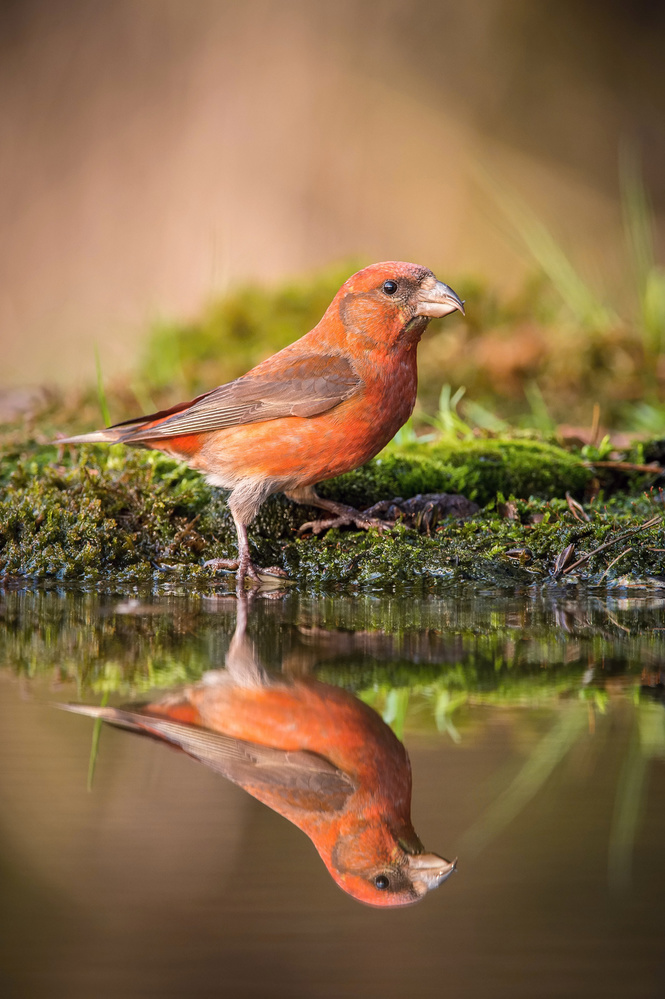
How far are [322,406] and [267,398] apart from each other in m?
0.32

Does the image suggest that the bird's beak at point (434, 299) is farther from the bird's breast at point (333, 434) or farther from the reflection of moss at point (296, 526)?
the reflection of moss at point (296, 526)

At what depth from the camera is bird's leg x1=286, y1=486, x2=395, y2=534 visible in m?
4.61

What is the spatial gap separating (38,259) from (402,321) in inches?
378

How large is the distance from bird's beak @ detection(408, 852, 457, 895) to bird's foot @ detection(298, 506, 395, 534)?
304 cm

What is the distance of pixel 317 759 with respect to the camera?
1.92m

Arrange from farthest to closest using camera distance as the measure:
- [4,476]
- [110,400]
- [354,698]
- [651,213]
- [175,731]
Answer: [651,213], [110,400], [4,476], [354,698], [175,731]

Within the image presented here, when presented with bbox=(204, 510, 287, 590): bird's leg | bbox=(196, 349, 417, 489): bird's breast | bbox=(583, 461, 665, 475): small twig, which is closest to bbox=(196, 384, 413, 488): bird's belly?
bbox=(196, 349, 417, 489): bird's breast

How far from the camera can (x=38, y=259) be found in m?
12.7

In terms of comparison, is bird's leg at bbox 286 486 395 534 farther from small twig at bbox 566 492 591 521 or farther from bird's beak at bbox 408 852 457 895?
bird's beak at bbox 408 852 457 895

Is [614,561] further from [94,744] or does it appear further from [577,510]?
[94,744]

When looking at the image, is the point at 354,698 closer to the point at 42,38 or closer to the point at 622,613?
the point at 622,613

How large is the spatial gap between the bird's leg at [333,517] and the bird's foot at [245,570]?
37 cm

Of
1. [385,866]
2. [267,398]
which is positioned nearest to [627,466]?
[267,398]

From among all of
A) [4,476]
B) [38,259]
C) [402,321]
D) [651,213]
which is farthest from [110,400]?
[651,213]
